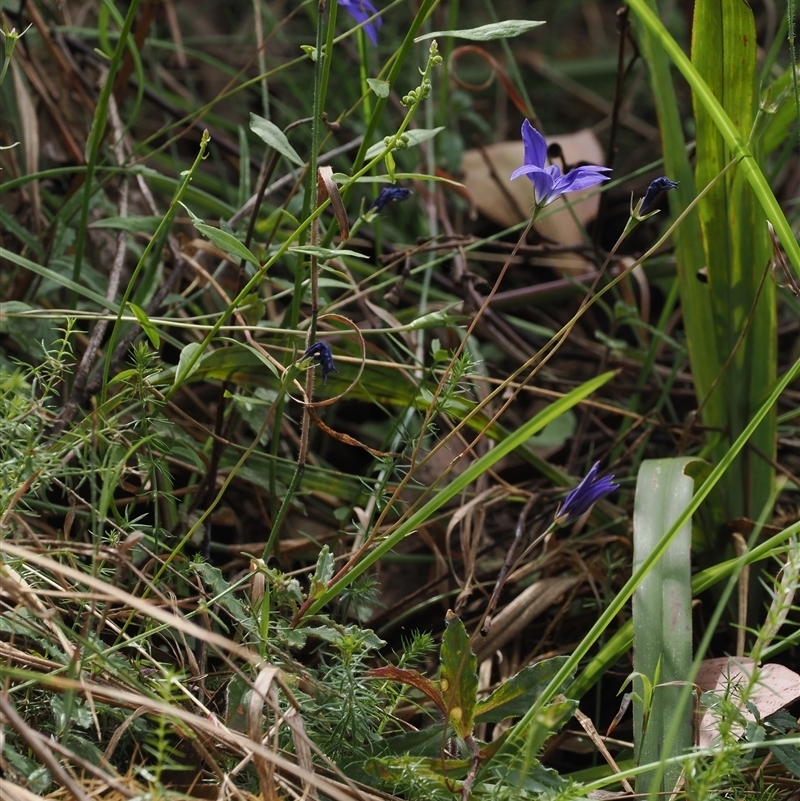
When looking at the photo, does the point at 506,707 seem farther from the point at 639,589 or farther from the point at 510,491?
the point at 510,491

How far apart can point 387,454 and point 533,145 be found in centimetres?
32

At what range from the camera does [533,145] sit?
0.81 m

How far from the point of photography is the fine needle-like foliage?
72 cm

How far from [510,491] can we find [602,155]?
99 centimetres

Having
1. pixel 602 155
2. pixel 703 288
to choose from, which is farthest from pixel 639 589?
pixel 602 155

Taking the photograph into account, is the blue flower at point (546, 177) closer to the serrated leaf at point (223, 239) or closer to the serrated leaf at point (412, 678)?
the serrated leaf at point (223, 239)

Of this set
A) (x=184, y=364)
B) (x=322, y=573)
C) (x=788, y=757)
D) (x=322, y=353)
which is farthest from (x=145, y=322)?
(x=788, y=757)

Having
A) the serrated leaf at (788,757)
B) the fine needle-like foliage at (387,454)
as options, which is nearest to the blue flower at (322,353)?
the fine needle-like foliage at (387,454)

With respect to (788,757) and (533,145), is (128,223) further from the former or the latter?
(788,757)

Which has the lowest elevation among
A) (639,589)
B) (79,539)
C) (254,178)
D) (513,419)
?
(513,419)

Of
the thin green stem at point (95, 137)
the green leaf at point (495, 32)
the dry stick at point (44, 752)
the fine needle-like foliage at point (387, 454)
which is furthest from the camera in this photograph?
the thin green stem at point (95, 137)

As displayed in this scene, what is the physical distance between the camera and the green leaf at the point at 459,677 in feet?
2.42

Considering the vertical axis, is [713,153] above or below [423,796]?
above

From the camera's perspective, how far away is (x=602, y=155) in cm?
184
